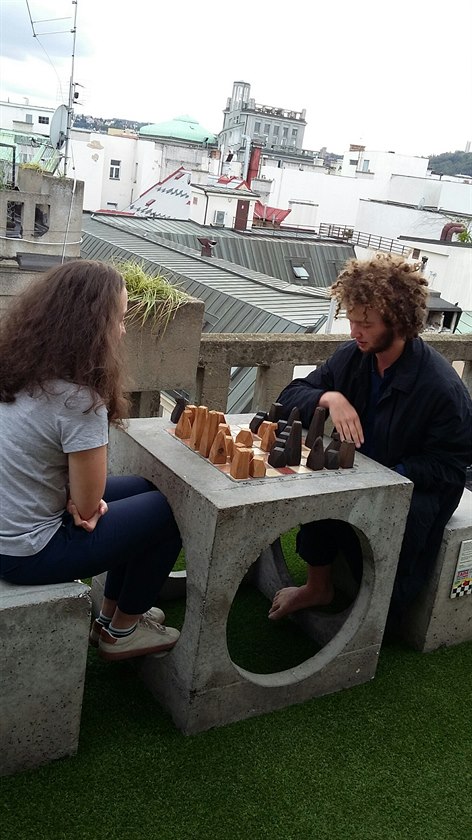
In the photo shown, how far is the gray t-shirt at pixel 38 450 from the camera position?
8.13 ft

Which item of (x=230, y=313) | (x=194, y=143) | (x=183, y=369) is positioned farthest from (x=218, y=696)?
(x=194, y=143)

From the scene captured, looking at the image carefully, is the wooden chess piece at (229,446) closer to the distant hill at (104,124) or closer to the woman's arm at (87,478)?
the woman's arm at (87,478)

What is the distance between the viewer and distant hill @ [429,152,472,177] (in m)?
Result: 92.2

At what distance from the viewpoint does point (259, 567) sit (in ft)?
13.8

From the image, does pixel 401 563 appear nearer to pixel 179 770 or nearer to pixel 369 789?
pixel 369 789

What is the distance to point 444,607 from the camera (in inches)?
147

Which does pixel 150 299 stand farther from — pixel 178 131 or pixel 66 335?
pixel 178 131

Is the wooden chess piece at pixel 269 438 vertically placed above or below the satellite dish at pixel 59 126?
below

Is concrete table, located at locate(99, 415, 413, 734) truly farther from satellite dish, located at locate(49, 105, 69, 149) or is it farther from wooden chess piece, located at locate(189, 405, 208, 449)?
satellite dish, located at locate(49, 105, 69, 149)

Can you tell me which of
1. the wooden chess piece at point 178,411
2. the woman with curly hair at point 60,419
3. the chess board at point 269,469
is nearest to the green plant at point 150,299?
the wooden chess piece at point 178,411

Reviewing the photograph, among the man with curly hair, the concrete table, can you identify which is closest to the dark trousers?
the man with curly hair

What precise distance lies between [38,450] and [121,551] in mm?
517

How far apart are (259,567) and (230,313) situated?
36.0 feet

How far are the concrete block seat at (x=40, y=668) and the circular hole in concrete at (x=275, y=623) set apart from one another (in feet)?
3.44
